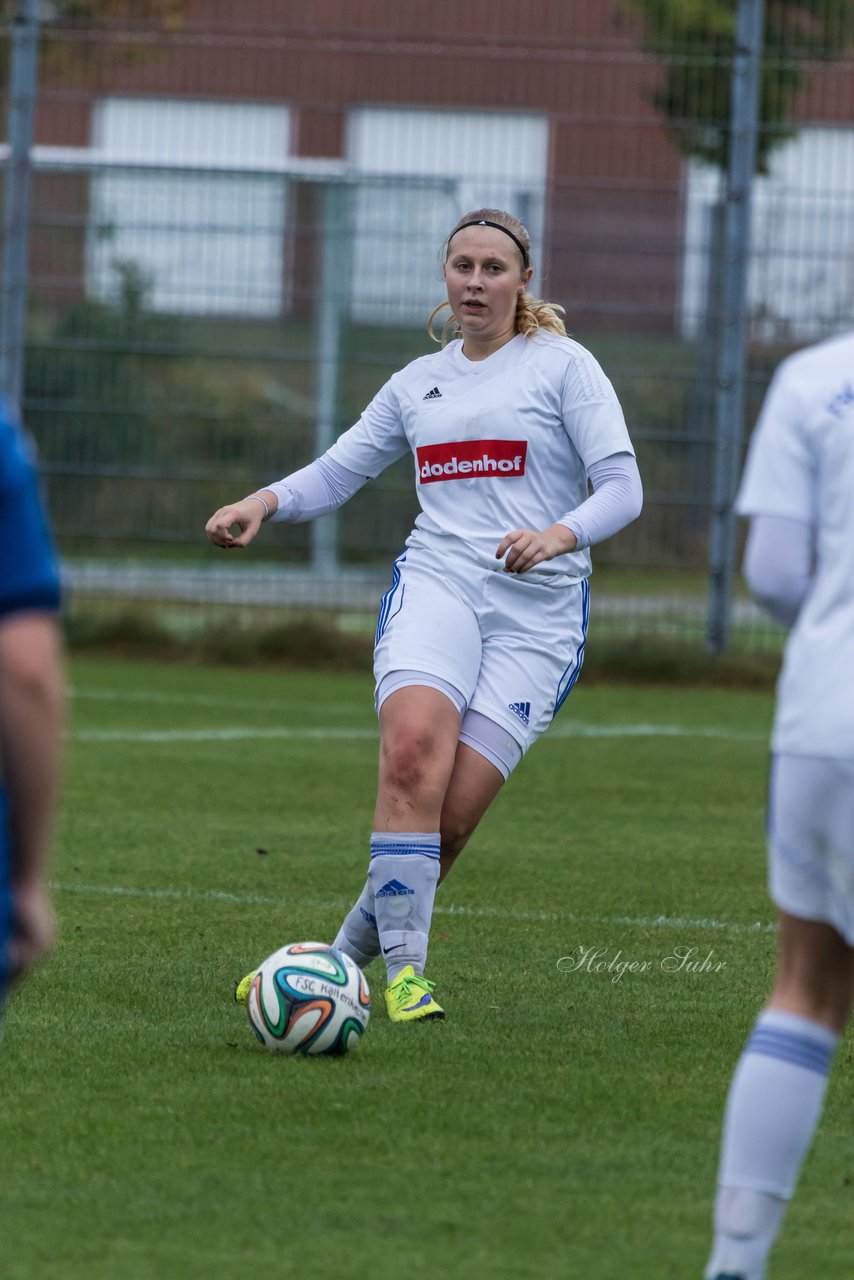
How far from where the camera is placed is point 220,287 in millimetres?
14367

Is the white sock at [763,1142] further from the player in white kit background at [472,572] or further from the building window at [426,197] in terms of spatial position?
the building window at [426,197]

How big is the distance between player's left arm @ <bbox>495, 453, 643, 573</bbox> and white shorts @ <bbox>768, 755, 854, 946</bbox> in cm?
175

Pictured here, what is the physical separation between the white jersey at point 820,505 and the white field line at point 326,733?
7.95 m

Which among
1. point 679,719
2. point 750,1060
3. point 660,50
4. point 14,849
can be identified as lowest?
point 679,719

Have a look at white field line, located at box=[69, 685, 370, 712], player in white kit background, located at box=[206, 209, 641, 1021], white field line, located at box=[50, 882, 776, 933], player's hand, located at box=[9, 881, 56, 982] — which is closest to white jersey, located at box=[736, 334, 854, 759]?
player's hand, located at box=[9, 881, 56, 982]

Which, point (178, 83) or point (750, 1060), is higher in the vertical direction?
point (178, 83)

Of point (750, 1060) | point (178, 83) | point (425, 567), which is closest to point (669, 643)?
point (178, 83)

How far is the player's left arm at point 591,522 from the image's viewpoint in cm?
494

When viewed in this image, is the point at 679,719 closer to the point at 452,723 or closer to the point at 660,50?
the point at 660,50

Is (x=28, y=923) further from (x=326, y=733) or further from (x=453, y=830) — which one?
(x=326, y=733)

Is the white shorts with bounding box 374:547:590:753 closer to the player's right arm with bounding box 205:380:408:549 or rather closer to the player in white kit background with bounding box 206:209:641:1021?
the player in white kit background with bounding box 206:209:641:1021

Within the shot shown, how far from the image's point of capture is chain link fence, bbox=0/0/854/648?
1422 centimetres

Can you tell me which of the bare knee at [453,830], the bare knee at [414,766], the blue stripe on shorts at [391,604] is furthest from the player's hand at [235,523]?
the bare knee at [453,830]

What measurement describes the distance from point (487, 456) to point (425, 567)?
339 millimetres
